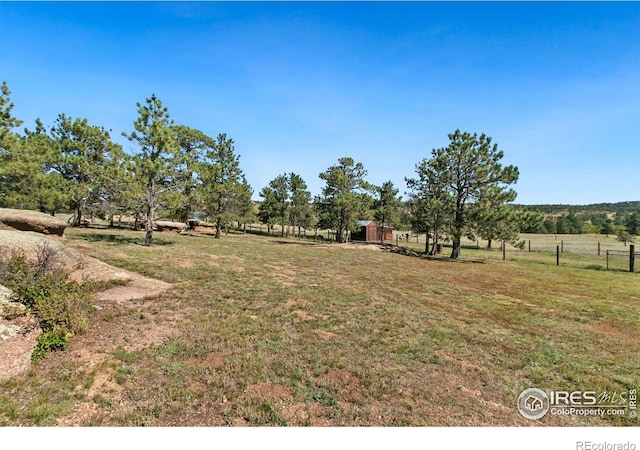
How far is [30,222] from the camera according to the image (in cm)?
1254

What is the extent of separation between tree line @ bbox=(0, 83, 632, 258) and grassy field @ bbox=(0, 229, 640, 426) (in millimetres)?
9687

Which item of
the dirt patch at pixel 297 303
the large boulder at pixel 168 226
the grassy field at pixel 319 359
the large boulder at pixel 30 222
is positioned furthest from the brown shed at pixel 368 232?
the dirt patch at pixel 297 303

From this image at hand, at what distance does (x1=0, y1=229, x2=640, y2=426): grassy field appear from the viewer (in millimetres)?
3730

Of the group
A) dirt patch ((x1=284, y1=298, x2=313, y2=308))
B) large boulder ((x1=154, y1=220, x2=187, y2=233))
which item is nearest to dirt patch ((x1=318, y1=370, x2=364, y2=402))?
dirt patch ((x1=284, y1=298, x2=313, y2=308))

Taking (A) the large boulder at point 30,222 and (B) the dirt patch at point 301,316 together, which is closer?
(B) the dirt patch at point 301,316

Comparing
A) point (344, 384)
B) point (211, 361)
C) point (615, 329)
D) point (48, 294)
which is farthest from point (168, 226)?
point (615, 329)

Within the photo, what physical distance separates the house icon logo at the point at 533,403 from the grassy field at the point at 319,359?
105 millimetres

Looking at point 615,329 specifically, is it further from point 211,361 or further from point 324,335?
point 211,361

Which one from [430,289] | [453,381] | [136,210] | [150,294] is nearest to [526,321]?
[430,289]

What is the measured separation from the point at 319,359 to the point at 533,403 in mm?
3227

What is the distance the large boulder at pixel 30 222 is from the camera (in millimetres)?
12031

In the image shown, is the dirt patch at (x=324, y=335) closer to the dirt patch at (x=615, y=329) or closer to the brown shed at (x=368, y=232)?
the dirt patch at (x=615, y=329)

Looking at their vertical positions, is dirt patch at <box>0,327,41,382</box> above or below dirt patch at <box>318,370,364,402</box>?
above

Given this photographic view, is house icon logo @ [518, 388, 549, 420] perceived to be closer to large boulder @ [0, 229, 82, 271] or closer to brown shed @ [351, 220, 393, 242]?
large boulder @ [0, 229, 82, 271]
